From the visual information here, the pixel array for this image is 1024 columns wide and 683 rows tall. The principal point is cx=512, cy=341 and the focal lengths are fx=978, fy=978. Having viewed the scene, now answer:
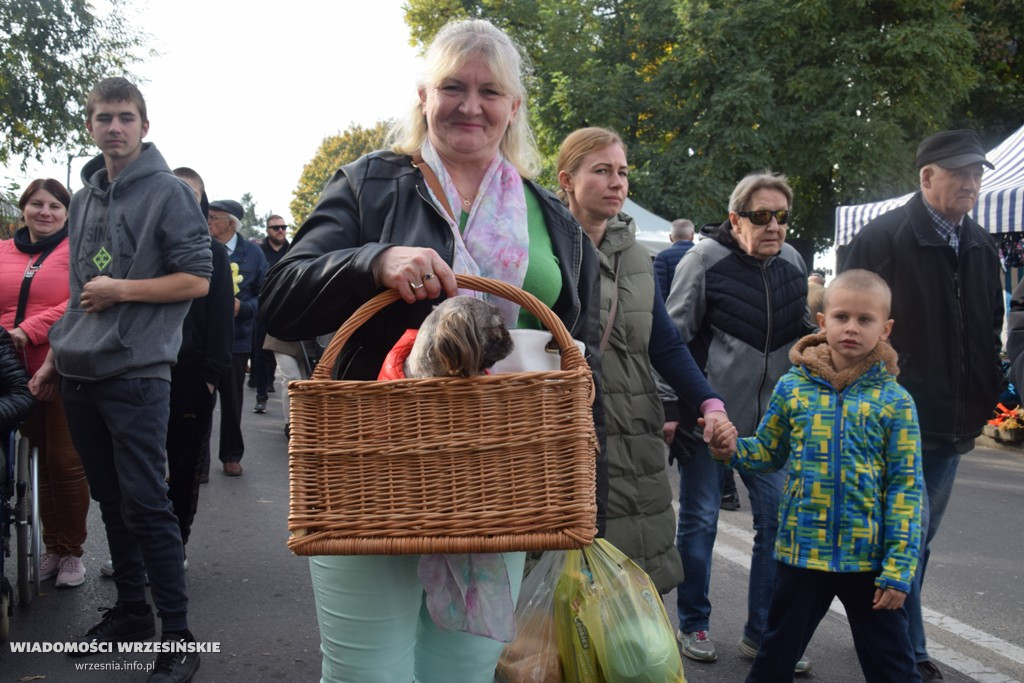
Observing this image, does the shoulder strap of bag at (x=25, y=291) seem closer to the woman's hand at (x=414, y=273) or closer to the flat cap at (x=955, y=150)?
the woman's hand at (x=414, y=273)

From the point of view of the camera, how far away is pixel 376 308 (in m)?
1.97

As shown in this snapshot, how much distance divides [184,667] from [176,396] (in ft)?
5.39

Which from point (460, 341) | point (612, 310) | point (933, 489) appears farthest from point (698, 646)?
point (460, 341)

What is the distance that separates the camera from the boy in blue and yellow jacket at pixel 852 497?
120 inches

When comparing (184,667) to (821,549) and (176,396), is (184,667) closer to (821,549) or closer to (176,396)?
(176,396)

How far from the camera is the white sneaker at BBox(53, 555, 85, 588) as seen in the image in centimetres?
474

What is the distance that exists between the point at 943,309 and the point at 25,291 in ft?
13.5

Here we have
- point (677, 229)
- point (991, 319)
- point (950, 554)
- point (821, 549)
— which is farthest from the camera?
point (677, 229)

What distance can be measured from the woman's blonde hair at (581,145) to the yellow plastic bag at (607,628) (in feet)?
5.25

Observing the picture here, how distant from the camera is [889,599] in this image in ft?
9.68

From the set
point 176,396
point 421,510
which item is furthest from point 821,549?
point 176,396

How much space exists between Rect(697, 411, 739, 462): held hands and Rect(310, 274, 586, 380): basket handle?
53.3 inches

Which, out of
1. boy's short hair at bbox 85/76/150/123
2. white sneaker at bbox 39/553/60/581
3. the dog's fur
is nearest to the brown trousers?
white sneaker at bbox 39/553/60/581

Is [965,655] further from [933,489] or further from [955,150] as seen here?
[955,150]
